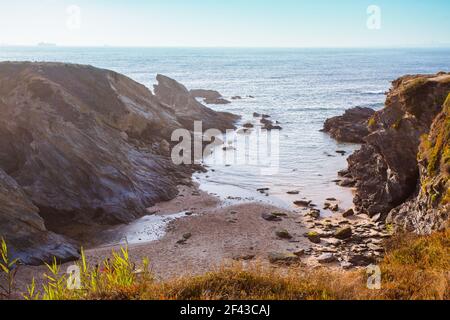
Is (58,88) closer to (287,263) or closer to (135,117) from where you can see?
(135,117)

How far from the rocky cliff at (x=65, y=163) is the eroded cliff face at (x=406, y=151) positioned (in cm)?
1492

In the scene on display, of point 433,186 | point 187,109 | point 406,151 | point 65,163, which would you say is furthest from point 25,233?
point 187,109

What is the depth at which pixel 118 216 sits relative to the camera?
2853 centimetres

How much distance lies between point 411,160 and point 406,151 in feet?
2.06

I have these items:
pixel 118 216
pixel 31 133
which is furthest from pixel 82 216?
pixel 31 133

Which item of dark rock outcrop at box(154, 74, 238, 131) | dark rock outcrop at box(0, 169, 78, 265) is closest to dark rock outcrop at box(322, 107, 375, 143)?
dark rock outcrop at box(154, 74, 238, 131)

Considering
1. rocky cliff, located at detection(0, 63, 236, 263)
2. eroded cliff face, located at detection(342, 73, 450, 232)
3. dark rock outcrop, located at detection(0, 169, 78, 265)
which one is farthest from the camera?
rocky cliff, located at detection(0, 63, 236, 263)

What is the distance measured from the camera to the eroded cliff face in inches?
861

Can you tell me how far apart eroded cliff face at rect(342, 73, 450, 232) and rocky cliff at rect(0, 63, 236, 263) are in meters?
14.9

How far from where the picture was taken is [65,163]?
29953mm

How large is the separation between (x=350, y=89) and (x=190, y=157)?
73.6 meters

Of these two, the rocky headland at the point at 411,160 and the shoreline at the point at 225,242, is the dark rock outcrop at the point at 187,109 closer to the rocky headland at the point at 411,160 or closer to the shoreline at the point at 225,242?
the shoreline at the point at 225,242

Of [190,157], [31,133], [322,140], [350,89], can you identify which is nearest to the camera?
[31,133]

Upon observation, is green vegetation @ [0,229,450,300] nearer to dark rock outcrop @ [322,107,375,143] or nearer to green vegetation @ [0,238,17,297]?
green vegetation @ [0,238,17,297]
